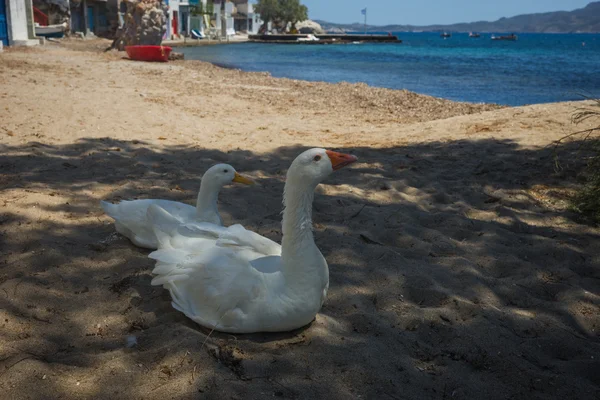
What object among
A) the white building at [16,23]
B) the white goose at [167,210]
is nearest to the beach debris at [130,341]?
the white goose at [167,210]

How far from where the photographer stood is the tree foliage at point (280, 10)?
92500 millimetres

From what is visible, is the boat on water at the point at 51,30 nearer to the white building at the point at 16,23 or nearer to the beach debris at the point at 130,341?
the white building at the point at 16,23

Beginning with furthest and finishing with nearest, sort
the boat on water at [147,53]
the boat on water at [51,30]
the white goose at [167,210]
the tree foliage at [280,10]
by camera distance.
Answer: the tree foliage at [280,10]
the boat on water at [51,30]
the boat on water at [147,53]
the white goose at [167,210]

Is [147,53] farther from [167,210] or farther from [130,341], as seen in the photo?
[130,341]

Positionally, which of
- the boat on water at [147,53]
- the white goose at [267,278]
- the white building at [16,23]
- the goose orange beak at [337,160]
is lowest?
the white goose at [267,278]

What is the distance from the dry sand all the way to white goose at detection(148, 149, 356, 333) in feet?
0.45

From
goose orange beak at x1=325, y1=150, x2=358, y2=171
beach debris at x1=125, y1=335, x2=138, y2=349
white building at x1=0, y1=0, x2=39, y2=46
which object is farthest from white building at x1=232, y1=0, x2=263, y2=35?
beach debris at x1=125, y1=335, x2=138, y2=349

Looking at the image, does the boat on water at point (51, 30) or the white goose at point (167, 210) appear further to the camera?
the boat on water at point (51, 30)

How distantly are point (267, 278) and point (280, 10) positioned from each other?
97.2 meters

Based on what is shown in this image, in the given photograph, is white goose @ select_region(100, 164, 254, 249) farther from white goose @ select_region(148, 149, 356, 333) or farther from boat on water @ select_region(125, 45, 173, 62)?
boat on water @ select_region(125, 45, 173, 62)

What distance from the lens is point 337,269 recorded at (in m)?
3.71

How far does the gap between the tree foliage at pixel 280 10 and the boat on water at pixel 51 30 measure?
61559 millimetres

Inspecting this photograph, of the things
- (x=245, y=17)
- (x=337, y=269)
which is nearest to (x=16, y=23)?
(x=337, y=269)

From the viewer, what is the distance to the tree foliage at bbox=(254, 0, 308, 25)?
92500 millimetres
